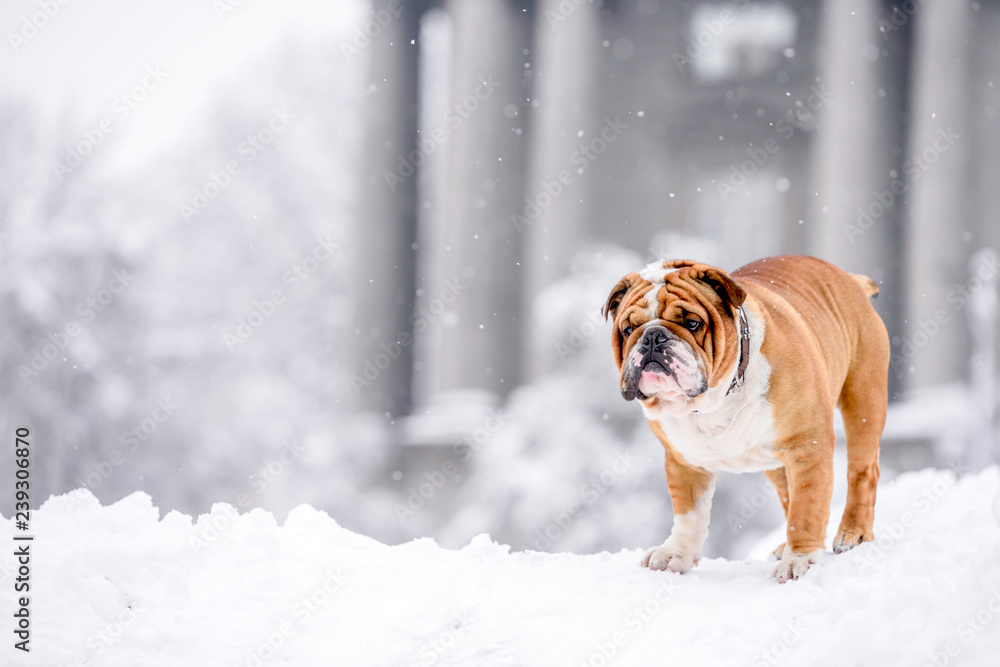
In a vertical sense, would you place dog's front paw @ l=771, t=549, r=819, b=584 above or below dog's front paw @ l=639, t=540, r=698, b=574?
above

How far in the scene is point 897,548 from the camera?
2.64m

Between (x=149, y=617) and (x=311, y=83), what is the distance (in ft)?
43.7

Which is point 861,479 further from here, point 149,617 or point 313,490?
point 313,490

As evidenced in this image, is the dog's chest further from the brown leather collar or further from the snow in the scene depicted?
the snow

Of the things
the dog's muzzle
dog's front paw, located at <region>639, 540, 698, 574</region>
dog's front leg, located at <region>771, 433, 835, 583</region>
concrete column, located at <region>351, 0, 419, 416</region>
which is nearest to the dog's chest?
dog's front leg, located at <region>771, 433, 835, 583</region>

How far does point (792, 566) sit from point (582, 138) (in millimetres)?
8584

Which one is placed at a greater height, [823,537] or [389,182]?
[389,182]

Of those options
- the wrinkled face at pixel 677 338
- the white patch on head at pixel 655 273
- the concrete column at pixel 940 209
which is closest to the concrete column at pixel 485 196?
the concrete column at pixel 940 209

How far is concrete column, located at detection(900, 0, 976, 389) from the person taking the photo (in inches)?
370

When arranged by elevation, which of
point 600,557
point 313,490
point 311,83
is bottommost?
point 313,490

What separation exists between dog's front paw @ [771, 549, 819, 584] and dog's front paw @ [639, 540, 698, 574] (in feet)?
1.10

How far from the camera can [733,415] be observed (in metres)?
2.89

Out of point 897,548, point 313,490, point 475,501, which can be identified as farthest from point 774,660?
point 313,490

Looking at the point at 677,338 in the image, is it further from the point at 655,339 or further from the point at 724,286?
the point at 724,286
